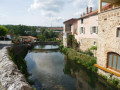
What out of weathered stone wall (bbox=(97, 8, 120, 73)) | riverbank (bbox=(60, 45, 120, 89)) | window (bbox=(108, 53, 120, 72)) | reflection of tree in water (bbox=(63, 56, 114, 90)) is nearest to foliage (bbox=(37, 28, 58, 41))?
riverbank (bbox=(60, 45, 120, 89))

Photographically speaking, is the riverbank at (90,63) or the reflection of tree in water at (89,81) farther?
the reflection of tree in water at (89,81)

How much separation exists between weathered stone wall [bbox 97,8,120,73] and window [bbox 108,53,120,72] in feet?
1.49

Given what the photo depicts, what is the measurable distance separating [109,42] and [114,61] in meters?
1.87

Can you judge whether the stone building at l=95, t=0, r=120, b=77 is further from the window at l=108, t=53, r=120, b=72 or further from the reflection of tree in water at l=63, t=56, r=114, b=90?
the reflection of tree in water at l=63, t=56, r=114, b=90

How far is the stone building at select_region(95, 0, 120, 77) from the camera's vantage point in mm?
8781

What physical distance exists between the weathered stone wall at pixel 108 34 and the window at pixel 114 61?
455 millimetres

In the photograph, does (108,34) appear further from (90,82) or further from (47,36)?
(47,36)

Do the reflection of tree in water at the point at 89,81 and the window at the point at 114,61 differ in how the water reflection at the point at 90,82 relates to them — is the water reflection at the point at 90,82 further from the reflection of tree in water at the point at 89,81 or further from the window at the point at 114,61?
the window at the point at 114,61

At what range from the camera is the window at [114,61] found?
9.16m

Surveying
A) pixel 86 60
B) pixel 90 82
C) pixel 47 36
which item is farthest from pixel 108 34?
pixel 47 36

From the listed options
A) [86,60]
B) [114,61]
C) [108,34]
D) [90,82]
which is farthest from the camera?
[86,60]

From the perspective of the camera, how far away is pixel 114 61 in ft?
31.2

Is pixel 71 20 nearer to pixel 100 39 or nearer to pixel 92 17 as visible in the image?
pixel 92 17

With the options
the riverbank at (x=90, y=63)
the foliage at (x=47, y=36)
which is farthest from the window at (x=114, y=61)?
the foliage at (x=47, y=36)
